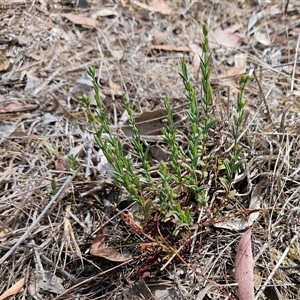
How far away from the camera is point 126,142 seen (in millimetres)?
1878

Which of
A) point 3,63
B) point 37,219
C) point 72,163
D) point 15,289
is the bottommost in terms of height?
point 15,289

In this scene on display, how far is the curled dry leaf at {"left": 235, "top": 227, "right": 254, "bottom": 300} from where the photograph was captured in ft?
4.74

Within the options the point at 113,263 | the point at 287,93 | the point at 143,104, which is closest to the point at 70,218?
the point at 113,263

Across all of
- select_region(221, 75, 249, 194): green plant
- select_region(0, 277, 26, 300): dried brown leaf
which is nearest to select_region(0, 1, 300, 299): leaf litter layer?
select_region(0, 277, 26, 300): dried brown leaf

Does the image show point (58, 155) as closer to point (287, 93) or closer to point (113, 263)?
point (113, 263)

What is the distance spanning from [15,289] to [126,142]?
67cm

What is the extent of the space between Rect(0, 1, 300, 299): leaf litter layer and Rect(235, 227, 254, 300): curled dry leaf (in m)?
0.03

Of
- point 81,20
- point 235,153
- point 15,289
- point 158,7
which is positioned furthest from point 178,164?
point 158,7

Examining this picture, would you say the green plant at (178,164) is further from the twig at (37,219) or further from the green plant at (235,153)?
the twig at (37,219)

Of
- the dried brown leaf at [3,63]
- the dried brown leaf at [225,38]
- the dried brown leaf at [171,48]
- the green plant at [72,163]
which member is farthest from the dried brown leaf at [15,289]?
the dried brown leaf at [225,38]

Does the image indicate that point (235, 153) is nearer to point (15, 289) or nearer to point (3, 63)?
point (15, 289)

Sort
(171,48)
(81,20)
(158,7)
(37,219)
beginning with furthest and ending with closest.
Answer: (158,7), (81,20), (171,48), (37,219)

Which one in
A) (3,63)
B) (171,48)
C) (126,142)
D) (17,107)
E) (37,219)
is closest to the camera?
(37,219)

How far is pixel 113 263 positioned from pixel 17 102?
0.91 metres
